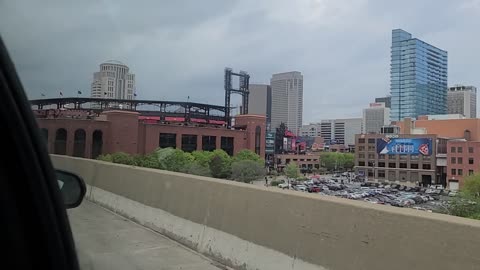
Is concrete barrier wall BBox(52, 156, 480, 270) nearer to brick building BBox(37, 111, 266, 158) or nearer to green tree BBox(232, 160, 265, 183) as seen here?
brick building BBox(37, 111, 266, 158)

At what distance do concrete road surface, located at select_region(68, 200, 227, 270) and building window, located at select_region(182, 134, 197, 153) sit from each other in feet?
348

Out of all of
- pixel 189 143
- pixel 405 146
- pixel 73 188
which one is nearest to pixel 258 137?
pixel 189 143

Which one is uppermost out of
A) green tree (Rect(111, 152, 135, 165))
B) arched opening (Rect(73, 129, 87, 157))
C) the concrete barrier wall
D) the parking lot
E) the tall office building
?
the tall office building

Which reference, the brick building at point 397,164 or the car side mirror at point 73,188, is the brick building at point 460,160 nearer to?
the brick building at point 397,164

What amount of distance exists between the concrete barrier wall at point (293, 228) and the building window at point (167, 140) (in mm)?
101111

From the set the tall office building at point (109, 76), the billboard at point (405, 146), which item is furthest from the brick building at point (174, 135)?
the tall office building at point (109, 76)

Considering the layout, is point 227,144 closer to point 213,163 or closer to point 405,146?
point 213,163

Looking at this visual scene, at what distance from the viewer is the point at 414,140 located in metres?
127

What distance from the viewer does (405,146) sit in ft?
420

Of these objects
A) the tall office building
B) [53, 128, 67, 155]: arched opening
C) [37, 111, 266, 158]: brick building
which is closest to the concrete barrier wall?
[53, 128, 67, 155]: arched opening

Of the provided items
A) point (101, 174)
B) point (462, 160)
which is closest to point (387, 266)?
point (101, 174)

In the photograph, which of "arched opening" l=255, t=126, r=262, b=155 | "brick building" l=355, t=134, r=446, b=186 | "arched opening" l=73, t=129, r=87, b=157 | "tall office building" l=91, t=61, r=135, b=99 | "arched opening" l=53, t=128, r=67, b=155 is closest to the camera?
"arched opening" l=53, t=128, r=67, b=155

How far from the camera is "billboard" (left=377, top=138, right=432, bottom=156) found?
12412 cm

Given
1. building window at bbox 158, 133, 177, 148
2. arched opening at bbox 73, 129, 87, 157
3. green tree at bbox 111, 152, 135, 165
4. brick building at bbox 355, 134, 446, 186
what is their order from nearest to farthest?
1. arched opening at bbox 73, 129, 87, 157
2. green tree at bbox 111, 152, 135, 165
3. building window at bbox 158, 133, 177, 148
4. brick building at bbox 355, 134, 446, 186
